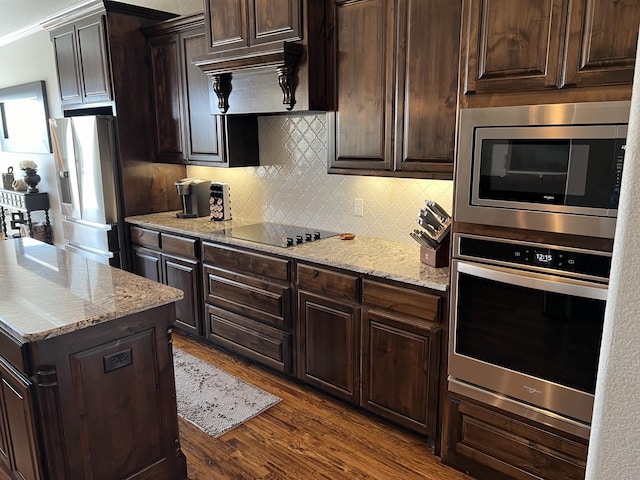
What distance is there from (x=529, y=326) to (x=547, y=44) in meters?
1.06

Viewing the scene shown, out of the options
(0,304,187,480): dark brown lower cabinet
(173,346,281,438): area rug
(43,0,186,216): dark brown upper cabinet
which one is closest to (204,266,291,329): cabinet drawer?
(173,346,281,438): area rug

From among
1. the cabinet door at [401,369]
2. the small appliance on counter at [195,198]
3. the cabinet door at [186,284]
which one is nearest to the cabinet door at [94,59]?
the small appliance on counter at [195,198]

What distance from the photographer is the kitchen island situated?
5.60ft

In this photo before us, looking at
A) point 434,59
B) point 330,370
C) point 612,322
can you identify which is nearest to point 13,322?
point 330,370

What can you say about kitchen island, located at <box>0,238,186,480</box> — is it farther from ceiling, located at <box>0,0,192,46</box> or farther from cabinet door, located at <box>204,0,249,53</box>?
ceiling, located at <box>0,0,192,46</box>

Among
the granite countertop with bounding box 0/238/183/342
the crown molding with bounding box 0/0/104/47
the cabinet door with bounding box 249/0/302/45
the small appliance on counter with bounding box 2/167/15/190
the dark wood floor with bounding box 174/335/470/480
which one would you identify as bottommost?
the dark wood floor with bounding box 174/335/470/480

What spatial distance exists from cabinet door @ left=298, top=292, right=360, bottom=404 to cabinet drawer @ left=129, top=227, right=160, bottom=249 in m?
1.55

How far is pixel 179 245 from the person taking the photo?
358cm

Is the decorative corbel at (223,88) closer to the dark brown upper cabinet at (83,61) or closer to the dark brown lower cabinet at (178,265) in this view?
the dark brown lower cabinet at (178,265)

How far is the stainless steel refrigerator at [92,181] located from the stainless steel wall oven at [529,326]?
2.99 metres

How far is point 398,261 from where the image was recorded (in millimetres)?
2555

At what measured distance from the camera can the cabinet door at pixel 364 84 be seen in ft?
8.36

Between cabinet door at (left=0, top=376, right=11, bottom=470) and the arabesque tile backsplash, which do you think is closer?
cabinet door at (left=0, top=376, right=11, bottom=470)

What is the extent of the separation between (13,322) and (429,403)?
5.94 ft
